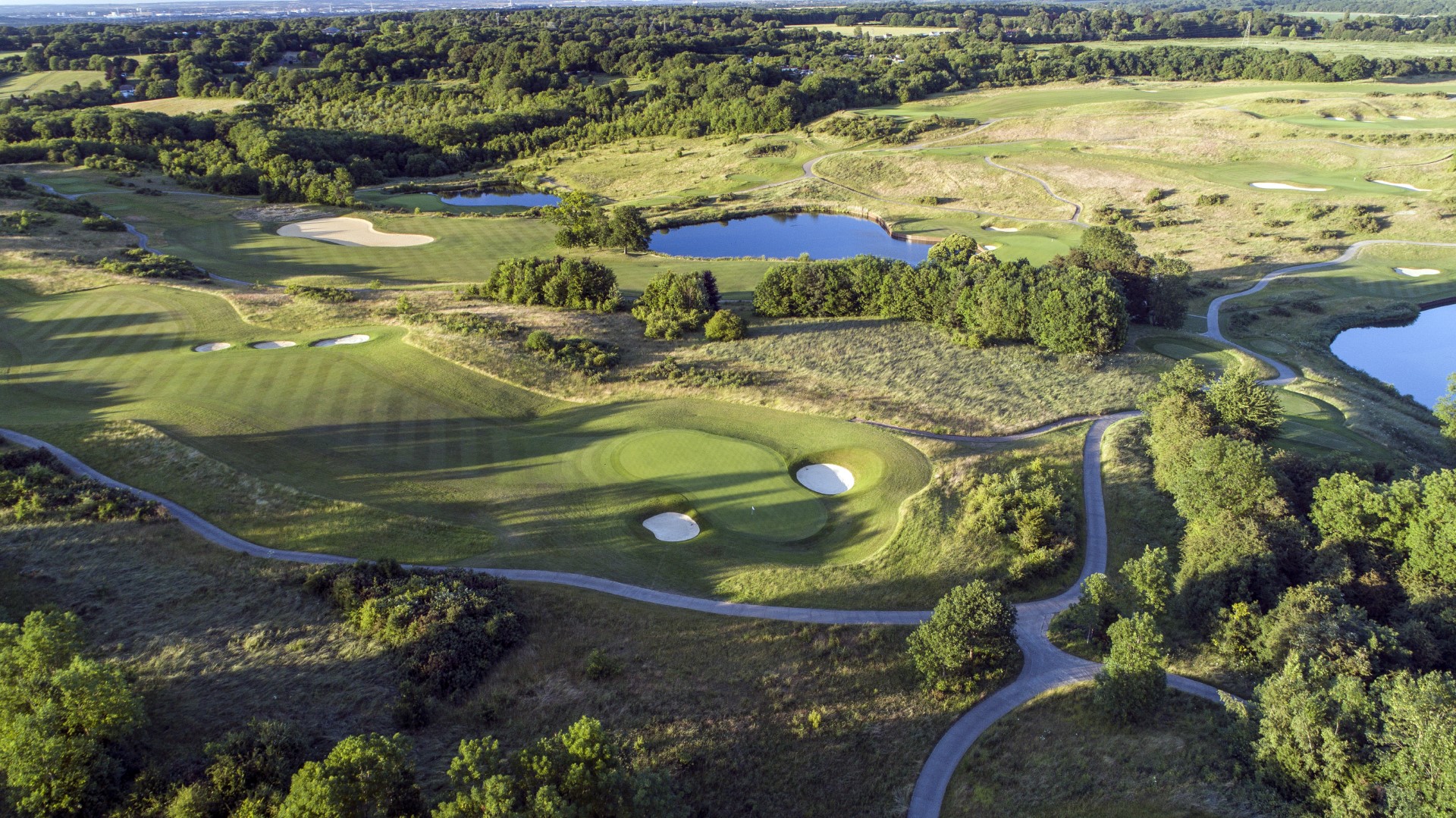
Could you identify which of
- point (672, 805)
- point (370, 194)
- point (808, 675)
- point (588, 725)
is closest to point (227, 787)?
point (588, 725)

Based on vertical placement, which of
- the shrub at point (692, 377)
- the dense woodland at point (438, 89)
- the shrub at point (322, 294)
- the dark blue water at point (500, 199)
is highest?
the dense woodland at point (438, 89)

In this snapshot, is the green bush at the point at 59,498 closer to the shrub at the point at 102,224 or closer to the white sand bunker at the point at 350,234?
the shrub at the point at 102,224

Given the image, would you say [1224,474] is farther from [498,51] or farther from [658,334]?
[498,51]

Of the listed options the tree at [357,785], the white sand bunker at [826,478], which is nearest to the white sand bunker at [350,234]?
the white sand bunker at [826,478]

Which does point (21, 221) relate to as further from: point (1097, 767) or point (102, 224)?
point (1097, 767)

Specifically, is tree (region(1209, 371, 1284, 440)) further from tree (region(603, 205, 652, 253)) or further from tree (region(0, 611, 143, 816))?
tree (region(603, 205, 652, 253))

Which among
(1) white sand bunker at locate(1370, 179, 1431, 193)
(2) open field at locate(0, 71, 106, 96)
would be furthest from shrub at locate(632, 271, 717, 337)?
(2) open field at locate(0, 71, 106, 96)
